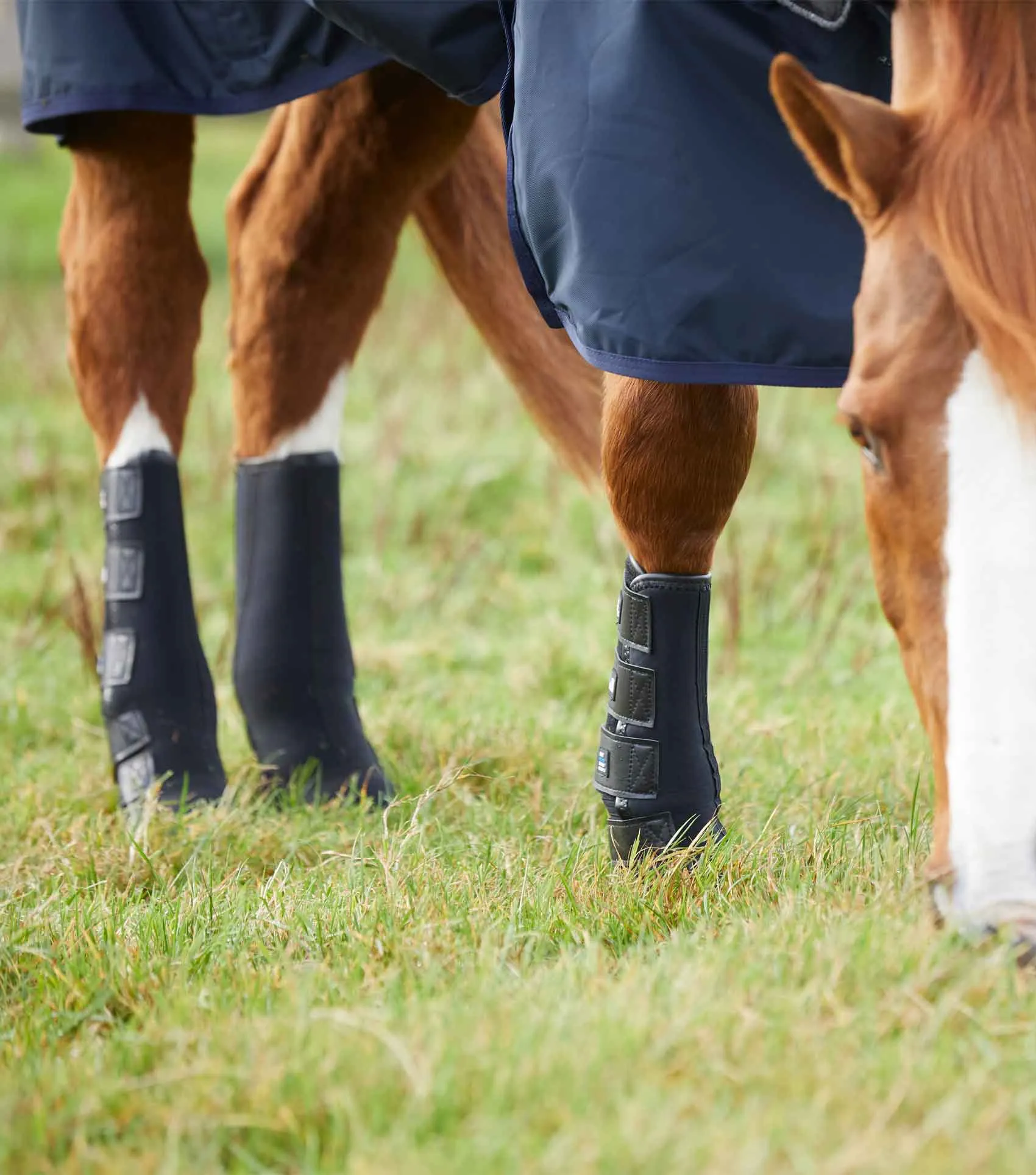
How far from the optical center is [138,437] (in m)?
2.56

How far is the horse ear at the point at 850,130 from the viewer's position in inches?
50.0

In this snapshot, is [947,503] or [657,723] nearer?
[947,503]

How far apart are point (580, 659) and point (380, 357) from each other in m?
3.56

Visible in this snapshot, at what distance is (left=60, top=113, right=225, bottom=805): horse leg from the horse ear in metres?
1.46

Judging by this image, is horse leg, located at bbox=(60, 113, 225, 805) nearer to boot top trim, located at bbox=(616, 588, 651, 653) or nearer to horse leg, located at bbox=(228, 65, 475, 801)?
horse leg, located at bbox=(228, 65, 475, 801)

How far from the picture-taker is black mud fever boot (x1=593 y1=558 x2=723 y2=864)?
6.16ft

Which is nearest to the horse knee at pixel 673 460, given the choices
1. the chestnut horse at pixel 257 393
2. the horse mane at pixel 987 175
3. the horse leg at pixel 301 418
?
the horse mane at pixel 987 175

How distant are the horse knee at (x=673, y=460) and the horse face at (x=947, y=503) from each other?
17.5 inches

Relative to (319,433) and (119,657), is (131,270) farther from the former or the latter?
(119,657)

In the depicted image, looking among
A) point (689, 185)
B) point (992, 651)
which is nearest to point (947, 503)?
point (992, 651)

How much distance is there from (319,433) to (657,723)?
3.29ft

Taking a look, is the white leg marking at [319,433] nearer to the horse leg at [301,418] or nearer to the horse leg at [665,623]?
the horse leg at [301,418]

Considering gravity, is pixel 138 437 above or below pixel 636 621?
above

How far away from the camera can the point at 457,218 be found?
2.70 meters
